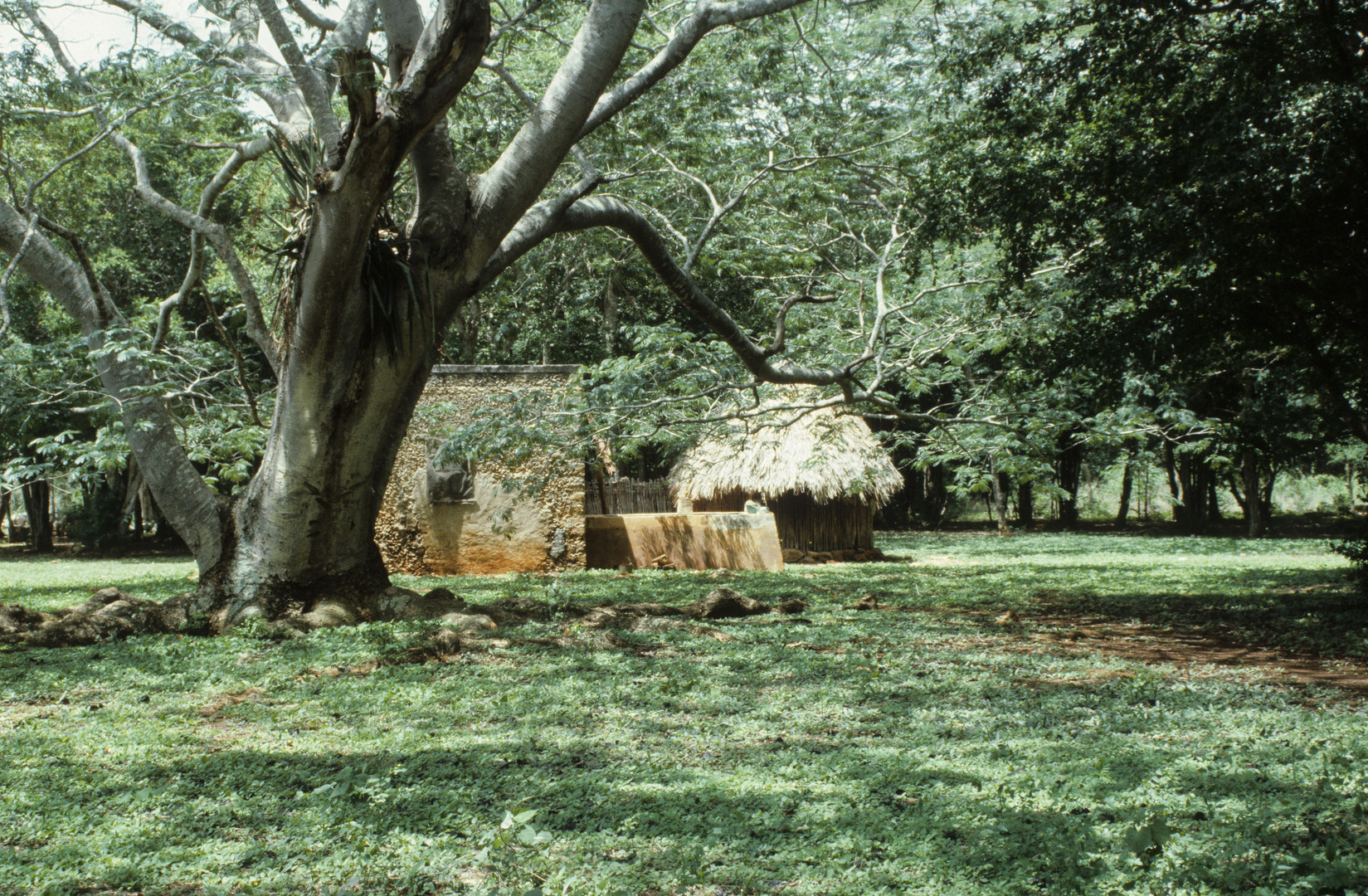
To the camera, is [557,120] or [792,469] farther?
[792,469]

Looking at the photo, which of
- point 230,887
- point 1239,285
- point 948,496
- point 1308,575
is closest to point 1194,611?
point 1239,285

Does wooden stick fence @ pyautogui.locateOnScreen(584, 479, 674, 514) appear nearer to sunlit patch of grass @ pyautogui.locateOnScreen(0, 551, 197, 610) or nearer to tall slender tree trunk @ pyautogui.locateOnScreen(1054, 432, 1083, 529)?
sunlit patch of grass @ pyautogui.locateOnScreen(0, 551, 197, 610)

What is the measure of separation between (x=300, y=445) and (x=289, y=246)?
133cm

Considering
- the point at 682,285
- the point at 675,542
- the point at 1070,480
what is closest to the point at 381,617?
the point at 682,285

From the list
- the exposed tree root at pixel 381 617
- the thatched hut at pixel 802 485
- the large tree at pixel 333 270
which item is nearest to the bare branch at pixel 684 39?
the large tree at pixel 333 270

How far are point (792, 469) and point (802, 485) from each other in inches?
13.0

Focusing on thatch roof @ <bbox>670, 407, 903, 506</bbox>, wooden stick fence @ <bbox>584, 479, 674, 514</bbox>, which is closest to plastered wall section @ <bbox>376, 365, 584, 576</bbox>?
thatch roof @ <bbox>670, 407, 903, 506</bbox>

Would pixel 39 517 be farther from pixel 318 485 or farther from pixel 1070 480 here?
pixel 1070 480

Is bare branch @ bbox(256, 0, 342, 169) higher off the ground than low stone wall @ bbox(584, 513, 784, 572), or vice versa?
bare branch @ bbox(256, 0, 342, 169)

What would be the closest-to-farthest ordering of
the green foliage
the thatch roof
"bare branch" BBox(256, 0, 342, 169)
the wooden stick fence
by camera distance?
"bare branch" BBox(256, 0, 342, 169) → the thatch roof → the wooden stick fence → the green foliage

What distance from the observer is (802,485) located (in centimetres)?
1609

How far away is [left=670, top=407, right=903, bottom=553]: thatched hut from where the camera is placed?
16094 mm

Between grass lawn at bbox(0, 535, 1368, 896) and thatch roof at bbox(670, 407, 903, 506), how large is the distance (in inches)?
361

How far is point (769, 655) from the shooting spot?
18.9 feet
